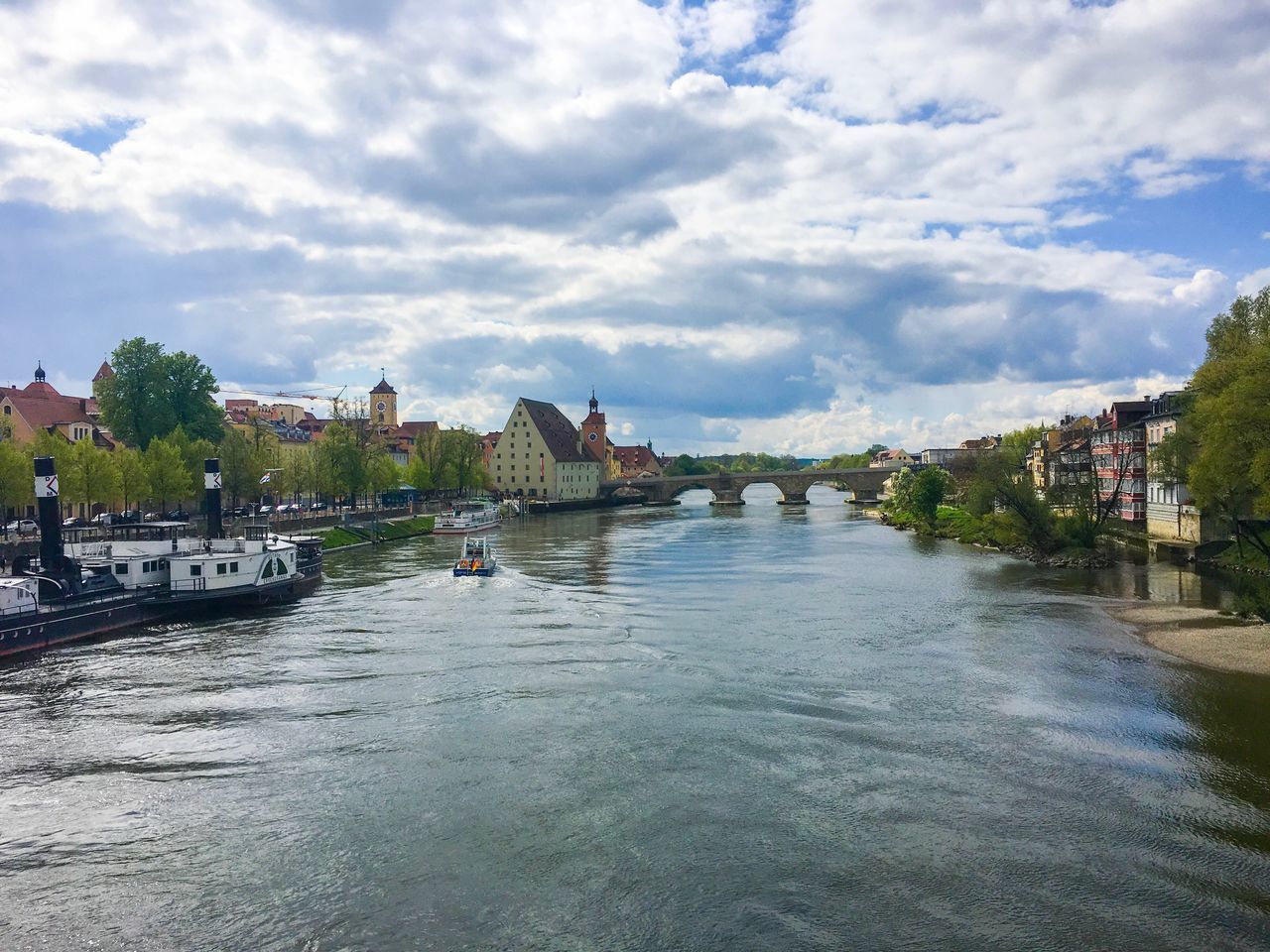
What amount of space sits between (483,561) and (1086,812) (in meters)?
38.5

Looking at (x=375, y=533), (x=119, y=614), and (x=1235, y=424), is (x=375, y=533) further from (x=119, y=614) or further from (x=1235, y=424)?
(x=1235, y=424)

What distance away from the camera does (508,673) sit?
27.4 m

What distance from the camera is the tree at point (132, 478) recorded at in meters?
57.7

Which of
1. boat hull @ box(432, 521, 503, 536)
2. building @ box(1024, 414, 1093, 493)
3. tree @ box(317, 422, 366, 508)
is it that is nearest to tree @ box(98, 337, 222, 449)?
tree @ box(317, 422, 366, 508)

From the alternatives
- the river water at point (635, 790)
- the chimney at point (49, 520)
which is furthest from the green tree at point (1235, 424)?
the chimney at point (49, 520)

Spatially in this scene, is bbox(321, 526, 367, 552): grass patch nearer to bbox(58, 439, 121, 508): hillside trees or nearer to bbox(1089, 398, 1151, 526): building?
bbox(58, 439, 121, 508): hillside trees

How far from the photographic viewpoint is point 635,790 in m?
17.8

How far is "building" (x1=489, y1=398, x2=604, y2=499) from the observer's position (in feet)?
440

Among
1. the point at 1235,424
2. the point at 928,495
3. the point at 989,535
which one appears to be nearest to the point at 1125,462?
the point at 989,535

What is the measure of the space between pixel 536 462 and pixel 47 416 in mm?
67066

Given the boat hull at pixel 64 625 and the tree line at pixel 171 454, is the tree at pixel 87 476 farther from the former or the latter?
the boat hull at pixel 64 625

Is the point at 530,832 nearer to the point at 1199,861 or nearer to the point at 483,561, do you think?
the point at 1199,861

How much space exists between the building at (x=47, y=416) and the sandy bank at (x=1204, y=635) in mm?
70634

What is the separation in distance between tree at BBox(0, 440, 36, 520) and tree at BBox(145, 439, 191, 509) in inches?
281
